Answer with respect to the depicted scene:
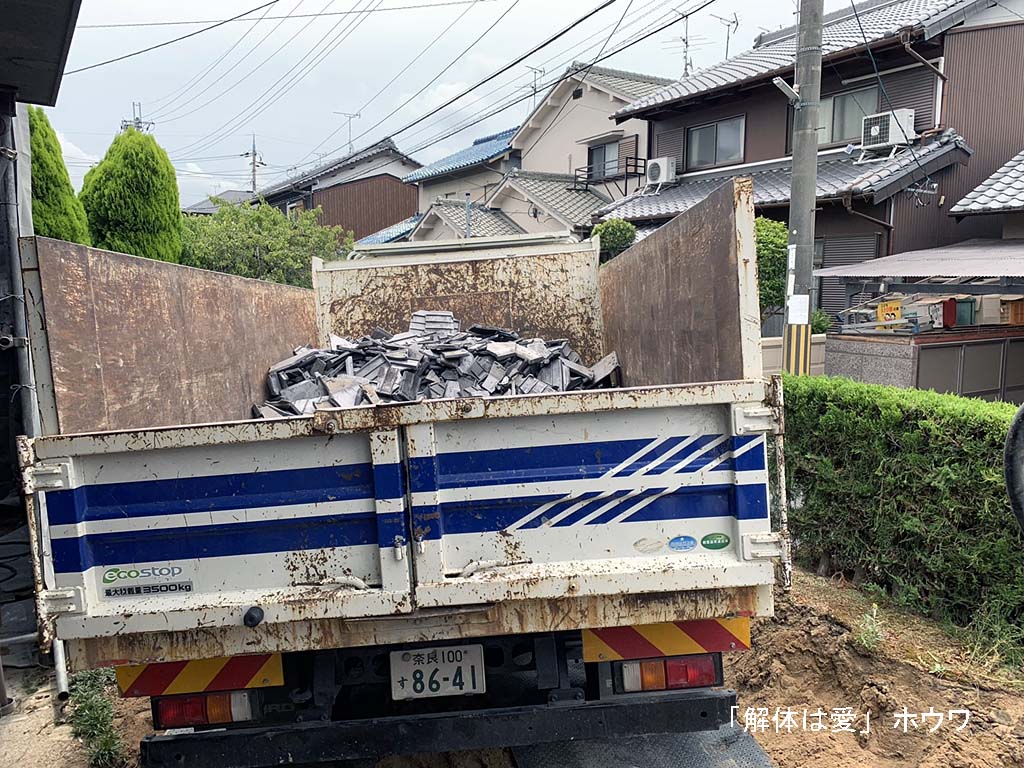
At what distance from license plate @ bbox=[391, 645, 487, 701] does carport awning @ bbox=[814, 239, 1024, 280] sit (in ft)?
24.6

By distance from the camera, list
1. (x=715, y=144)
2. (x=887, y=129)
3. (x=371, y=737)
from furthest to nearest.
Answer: (x=715, y=144), (x=887, y=129), (x=371, y=737)

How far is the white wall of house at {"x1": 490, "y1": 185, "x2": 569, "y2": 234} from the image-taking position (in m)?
20.4

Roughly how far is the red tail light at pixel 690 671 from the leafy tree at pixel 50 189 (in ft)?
26.9

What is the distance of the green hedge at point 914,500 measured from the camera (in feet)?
11.4

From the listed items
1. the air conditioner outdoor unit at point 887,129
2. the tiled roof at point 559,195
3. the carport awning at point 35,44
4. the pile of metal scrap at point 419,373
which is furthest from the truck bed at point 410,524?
the tiled roof at point 559,195

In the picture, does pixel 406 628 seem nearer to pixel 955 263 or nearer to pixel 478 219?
pixel 955 263

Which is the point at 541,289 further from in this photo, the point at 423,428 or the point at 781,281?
the point at 781,281

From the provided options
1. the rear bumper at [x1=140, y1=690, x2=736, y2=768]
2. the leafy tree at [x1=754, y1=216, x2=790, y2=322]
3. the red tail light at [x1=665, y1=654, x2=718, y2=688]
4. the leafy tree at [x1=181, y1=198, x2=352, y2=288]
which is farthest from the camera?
the leafy tree at [x1=181, y1=198, x2=352, y2=288]

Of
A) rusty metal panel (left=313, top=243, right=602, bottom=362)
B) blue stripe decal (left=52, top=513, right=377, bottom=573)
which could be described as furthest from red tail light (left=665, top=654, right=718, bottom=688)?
rusty metal panel (left=313, top=243, right=602, bottom=362)

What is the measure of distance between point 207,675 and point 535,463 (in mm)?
1319

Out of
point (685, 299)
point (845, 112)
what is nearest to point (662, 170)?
point (845, 112)

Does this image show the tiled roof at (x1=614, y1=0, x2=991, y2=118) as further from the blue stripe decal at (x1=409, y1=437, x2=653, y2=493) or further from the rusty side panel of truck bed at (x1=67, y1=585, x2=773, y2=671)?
the rusty side panel of truck bed at (x1=67, y1=585, x2=773, y2=671)

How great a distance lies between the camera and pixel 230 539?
7.59 feet

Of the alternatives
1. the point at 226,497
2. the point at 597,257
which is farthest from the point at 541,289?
the point at 226,497
